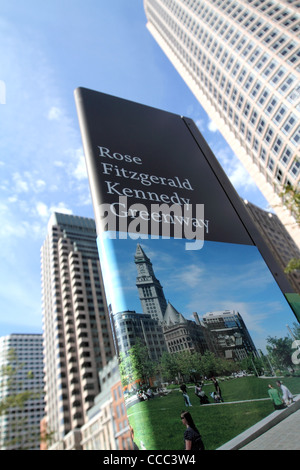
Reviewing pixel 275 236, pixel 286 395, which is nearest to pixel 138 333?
pixel 286 395

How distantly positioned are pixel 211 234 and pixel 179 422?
5.69 meters

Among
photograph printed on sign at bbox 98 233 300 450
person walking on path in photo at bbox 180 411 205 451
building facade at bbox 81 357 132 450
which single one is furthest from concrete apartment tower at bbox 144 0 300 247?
building facade at bbox 81 357 132 450

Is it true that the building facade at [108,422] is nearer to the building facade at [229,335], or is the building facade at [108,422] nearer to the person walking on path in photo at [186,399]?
the building facade at [229,335]

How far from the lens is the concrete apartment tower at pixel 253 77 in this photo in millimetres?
44406

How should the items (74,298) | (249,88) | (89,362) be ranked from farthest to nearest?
(74,298) < (89,362) < (249,88)

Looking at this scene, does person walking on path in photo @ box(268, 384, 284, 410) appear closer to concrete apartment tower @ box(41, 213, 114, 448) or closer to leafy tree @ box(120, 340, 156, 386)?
leafy tree @ box(120, 340, 156, 386)

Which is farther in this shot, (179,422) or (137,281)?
(137,281)

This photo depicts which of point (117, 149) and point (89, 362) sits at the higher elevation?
point (89, 362)

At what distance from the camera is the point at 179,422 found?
6.38 meters

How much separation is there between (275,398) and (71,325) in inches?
2415

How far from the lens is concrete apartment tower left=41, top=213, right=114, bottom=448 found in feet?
176

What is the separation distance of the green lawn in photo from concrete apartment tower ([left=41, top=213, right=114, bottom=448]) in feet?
168
